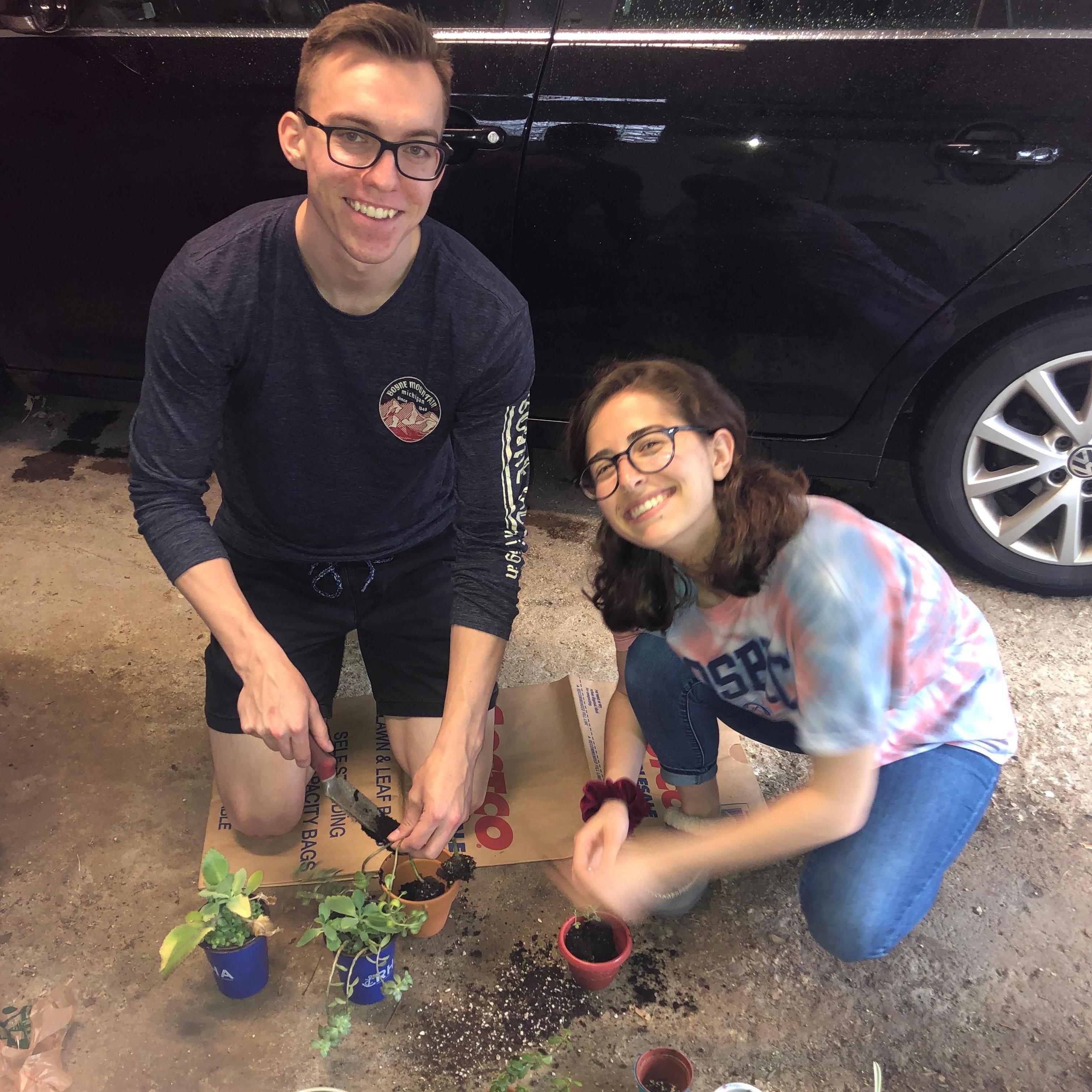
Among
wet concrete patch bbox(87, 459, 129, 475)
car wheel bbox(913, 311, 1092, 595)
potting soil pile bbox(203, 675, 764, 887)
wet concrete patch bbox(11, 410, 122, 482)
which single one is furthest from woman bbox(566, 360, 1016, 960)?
wet concrete patch bbox(11, 410, 122, 482)

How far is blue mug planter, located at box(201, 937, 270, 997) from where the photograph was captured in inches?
53.6

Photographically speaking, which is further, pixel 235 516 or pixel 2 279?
pixel 2 279

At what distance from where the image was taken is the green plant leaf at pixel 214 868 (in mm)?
1339

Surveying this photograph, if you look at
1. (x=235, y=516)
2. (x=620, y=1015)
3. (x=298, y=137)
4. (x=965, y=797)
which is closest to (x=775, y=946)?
(x=620, y=1015)

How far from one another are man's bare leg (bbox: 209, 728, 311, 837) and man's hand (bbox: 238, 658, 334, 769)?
298 mm

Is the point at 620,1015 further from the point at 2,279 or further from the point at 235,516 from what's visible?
the point at 2,279

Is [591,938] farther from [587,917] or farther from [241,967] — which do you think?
[241,967]

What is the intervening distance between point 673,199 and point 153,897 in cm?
183

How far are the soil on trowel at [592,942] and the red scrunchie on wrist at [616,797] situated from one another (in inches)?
6.6

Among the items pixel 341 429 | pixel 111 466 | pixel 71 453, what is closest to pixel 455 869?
pixel 341 429

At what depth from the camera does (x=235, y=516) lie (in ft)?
5.77

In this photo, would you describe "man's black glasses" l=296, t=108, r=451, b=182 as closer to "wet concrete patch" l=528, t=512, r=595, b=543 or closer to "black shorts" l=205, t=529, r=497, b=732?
"black shorts" l=205, t=529, r=497, b=732

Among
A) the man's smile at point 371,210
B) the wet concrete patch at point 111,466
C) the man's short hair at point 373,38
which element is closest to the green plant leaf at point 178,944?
the man's smile at point 371,210

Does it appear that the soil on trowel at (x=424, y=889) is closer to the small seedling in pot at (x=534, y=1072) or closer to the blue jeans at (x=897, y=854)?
the small seedling in pot at (x=534, y=1072)
